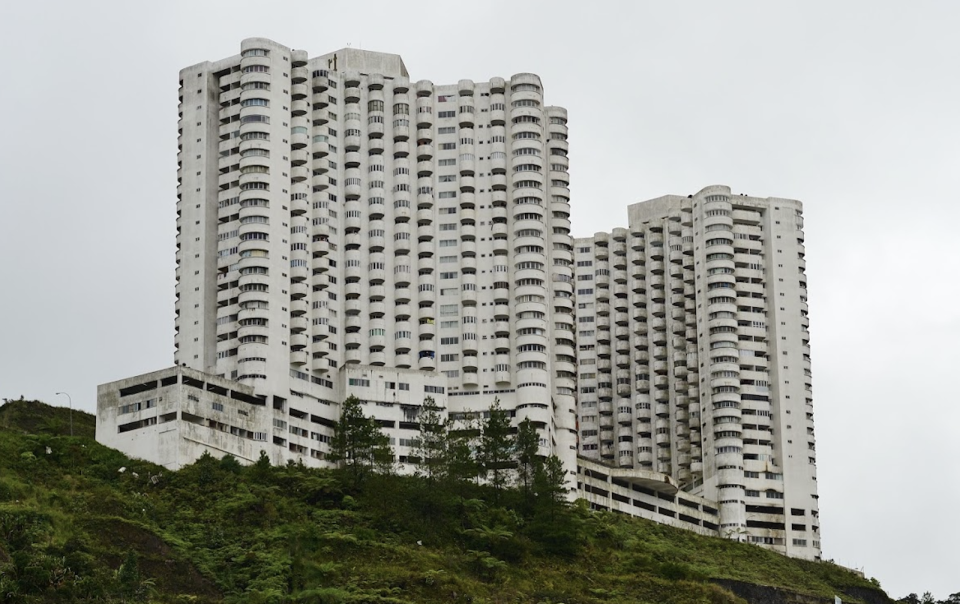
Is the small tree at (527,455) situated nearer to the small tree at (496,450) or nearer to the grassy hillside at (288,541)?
the small tree at (496,450)

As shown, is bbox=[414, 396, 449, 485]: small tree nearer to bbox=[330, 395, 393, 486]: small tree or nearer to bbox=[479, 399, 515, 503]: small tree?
bbox=[330, 395, 393, 486]: small tree

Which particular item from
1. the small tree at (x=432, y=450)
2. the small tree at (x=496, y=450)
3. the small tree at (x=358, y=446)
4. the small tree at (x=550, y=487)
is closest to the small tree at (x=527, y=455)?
the small tree at (x=550, y=487)

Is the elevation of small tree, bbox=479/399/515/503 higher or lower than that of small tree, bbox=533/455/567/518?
higher

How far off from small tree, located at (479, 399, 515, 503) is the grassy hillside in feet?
7.83

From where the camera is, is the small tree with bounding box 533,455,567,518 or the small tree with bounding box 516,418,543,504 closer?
the small tree with bounding box 533,455,567,518

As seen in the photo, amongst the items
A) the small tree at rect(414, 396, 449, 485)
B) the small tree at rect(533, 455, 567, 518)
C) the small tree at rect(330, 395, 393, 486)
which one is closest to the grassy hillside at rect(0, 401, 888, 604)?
the small tree at rect(533, 455, 567, 518)

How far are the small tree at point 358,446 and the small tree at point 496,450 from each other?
30.3 ft

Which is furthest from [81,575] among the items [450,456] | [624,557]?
[624,557]

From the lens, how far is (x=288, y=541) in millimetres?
171500

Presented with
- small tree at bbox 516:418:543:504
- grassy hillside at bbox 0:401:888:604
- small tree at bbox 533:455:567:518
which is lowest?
grassy hillside at bbox 0:401:888:604

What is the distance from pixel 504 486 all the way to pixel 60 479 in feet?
148

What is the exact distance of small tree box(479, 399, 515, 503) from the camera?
19212cm

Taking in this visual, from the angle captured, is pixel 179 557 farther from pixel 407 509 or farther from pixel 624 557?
pixel 624 557

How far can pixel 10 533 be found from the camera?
6024 inches
